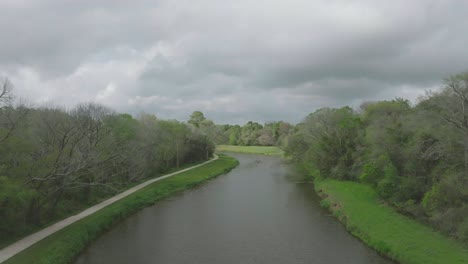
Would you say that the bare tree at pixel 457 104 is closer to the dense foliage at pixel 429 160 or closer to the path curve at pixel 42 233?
the dense foliage at pixel 429 160

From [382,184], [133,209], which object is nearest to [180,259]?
[133,209]

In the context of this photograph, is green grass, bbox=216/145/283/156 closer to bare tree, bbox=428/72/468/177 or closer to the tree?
the tree

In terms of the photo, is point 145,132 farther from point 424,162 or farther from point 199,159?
point 424,162

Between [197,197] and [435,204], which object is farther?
[197,197]

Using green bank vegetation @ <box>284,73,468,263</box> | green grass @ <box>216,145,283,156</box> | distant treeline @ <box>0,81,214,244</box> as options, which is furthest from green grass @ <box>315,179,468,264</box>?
green grass @ <box>216,145,283,156</box>

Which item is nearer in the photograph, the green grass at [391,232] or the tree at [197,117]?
the green grass at [391,232]

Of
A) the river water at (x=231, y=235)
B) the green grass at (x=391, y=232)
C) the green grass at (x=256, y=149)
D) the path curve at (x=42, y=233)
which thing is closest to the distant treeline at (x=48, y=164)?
the path curve at (x=42, y=233)
